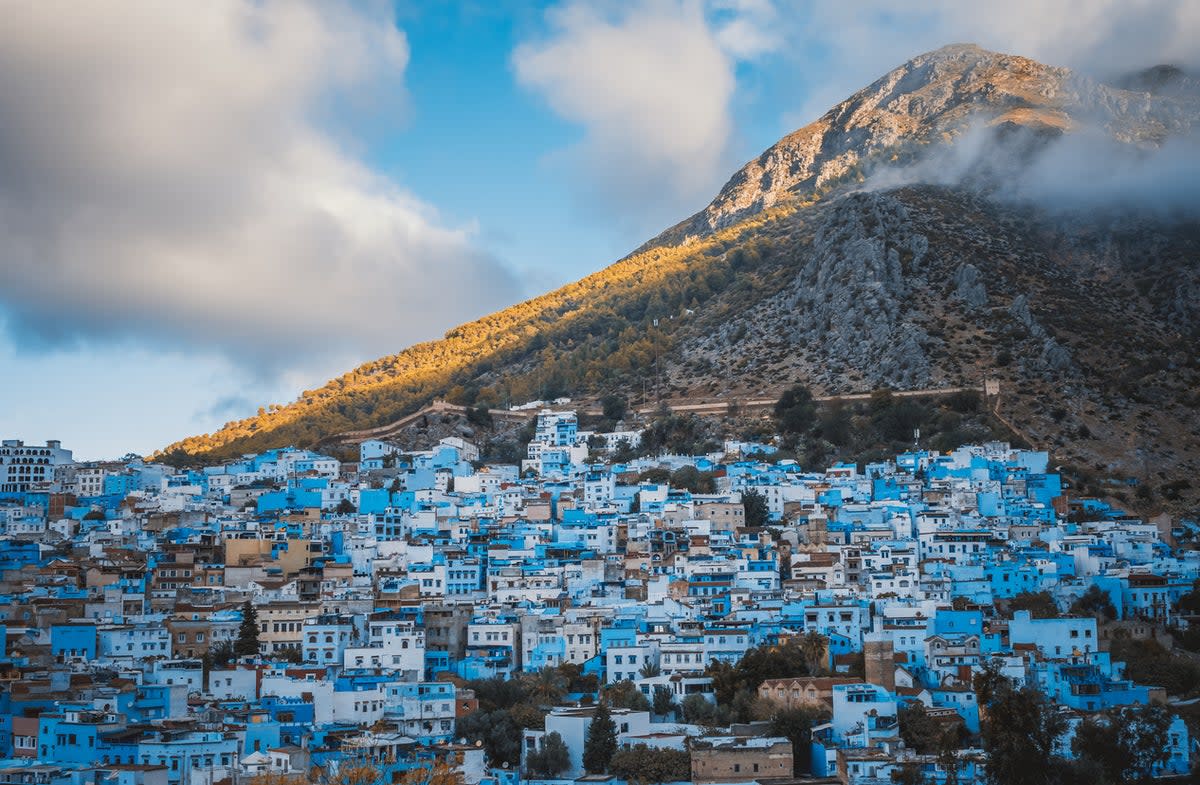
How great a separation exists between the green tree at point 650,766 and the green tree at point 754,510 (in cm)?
2164

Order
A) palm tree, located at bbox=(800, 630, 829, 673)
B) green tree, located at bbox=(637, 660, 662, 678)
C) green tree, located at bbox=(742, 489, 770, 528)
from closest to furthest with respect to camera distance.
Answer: palm tree, located at bbox=(800, 630, 829, 673) → green tree, located at bbox=(637, 660, 662, 678) → green tree, located at bbox=(742, 489, 770, 528)

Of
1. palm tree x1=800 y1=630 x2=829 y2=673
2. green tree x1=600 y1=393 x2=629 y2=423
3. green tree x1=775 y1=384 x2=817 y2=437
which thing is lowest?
palm tree x1=800 y1=630 x2=829 y2=673

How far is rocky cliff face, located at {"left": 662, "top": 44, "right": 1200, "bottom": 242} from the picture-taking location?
106 metres

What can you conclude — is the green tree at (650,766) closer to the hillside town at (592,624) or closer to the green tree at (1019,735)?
the hillside town at (592,624)

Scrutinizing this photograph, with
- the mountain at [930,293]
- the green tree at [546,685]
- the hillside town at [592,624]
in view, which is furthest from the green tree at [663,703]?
the mountain at [930,293]

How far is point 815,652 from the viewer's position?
A: 38781 millimetres

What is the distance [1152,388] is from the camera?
70375 mm

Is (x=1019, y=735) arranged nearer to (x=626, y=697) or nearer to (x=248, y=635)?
(x=626, y=697)

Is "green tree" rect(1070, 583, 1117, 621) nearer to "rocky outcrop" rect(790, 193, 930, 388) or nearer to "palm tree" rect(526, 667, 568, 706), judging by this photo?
"palm tree" rect(526, 667, 568, 706)

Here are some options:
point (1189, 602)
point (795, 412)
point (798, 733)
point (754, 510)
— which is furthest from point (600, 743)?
point (795, 412)

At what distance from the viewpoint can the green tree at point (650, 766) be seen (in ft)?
109

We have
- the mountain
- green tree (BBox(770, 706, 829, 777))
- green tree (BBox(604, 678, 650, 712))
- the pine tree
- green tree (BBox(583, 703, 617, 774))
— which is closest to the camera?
green tree (BBox(583, 703, 617, 774))

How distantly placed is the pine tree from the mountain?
34.2 metres

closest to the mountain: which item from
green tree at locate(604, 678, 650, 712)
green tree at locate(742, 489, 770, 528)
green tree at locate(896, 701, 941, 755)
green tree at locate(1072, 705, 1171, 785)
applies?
green tree at locate(742, 489, 770, 528)
